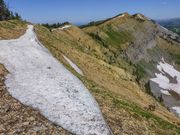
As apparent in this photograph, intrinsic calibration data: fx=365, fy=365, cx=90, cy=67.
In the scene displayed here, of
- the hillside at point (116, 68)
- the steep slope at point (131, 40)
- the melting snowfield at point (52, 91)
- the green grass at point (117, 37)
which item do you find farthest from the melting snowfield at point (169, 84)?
the melting snowfield at point (52, 91)

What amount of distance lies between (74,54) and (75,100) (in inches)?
1203

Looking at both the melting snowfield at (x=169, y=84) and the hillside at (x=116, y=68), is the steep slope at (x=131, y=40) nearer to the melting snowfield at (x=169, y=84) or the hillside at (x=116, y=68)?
the hillside at (x=116, y=68)

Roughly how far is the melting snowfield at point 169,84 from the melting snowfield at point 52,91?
5448cm

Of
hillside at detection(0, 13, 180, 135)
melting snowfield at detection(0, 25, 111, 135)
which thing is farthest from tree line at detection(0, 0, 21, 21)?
melting snowfield at detection(0, 25, 111, 135)

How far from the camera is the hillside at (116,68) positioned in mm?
26078

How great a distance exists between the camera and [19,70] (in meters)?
32.8

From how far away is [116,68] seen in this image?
237 ft

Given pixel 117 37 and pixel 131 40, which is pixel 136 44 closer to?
pixel 131 40

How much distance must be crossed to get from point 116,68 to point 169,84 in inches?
2358

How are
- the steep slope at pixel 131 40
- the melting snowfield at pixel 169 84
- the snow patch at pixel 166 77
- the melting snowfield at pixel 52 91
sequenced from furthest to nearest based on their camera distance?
the steep slope at pixel 131 40, the snow patch at pixel 166 77, the melting snowfield at pixel 169 84, the melting snowfield at pixel 52 91

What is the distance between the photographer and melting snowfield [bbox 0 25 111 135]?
23.8m

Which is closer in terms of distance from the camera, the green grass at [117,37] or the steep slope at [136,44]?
the steep slope at [136,44]

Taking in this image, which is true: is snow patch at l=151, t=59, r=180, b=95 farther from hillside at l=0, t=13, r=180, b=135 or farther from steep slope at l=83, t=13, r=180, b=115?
hillside at l=0, t=13, r=180, b=135

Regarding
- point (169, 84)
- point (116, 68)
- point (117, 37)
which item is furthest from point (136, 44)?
point (116, 68)
